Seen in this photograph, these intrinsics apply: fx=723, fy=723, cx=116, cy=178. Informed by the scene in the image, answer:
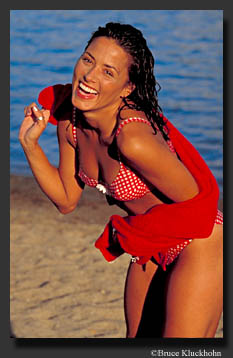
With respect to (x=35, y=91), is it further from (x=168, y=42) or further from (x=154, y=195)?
(x=154, y=195)

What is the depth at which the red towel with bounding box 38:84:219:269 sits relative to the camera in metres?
2.87

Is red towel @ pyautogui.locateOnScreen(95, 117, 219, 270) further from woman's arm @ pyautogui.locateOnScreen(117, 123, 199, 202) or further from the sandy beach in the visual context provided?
the sandy beach

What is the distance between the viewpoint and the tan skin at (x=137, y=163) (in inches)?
110

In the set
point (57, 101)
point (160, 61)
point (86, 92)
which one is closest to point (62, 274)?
point (57, 101)

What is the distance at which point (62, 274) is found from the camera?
20.7ft

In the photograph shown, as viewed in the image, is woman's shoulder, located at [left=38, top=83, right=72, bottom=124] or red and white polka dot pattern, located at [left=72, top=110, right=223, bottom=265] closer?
red and white polka dot pattern, located at [left=72, top=110, right=223, bottom=265]

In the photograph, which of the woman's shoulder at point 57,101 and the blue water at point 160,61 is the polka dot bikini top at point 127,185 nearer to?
the woman's shoulder at point 57,101

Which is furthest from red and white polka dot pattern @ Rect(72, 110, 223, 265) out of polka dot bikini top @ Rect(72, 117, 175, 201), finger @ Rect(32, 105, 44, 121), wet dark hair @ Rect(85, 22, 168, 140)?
finger @ Rect(32, 105, 44, 121)

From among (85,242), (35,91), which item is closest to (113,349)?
(85,242)

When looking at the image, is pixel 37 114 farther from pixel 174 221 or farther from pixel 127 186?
pixel 174 221

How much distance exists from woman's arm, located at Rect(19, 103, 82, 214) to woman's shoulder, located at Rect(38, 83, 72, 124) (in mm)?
51

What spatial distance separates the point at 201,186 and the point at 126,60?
59 centimetres

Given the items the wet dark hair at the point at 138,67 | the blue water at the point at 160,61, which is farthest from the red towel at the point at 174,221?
the blue water at the point at 160,61

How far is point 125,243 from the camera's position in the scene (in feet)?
9.89
